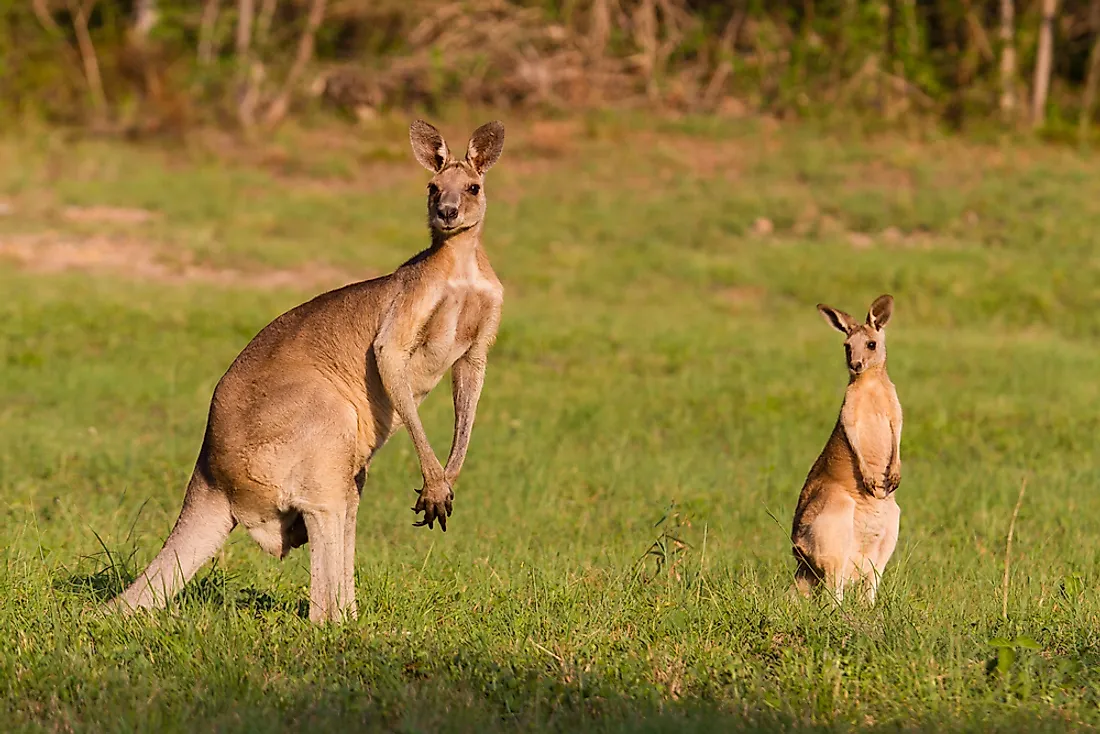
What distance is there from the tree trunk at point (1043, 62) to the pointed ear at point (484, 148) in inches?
652

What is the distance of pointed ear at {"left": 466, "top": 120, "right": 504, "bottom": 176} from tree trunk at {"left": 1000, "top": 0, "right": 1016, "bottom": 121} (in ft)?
54.6

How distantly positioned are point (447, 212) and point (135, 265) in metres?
11.2

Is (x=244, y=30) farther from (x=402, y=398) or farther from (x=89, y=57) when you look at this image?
(x=402, y=398)

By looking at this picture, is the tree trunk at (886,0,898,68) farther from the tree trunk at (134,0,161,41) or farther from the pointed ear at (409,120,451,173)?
the pointed ear at (409,120,451,173)

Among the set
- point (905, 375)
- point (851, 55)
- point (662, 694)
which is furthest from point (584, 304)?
point (662, 694)

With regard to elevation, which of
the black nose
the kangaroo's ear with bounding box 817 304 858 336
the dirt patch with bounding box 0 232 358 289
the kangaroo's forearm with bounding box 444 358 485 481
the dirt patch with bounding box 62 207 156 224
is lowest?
the dirt patch with bounding box 0 232 358 289

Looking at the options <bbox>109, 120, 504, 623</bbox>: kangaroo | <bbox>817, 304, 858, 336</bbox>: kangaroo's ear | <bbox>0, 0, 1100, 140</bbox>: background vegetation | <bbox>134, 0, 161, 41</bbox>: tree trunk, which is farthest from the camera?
<bbox>134, 0, 161, 41</bbox>: tree trunk

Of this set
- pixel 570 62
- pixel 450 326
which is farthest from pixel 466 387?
pixel 570 62

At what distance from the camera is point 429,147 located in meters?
4.88

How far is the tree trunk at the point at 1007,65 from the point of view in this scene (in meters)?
20.3

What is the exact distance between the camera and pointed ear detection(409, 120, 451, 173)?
4852 mm

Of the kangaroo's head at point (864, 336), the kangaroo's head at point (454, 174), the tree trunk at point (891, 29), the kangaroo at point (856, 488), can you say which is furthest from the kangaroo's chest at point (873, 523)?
the tree trunk at point (891, 29)

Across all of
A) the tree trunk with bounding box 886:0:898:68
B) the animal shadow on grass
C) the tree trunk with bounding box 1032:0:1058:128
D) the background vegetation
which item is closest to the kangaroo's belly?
the animal shadow on grass

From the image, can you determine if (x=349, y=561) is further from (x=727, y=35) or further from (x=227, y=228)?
(x=727, y=35)
